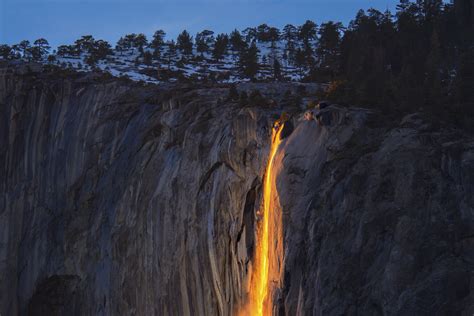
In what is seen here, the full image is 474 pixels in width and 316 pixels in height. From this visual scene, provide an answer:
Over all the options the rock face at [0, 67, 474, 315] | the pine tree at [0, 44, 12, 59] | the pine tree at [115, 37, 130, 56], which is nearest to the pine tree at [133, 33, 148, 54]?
the pine tree at [115, 37, 130, 56]

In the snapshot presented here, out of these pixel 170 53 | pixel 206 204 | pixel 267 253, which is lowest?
pixel 267 253

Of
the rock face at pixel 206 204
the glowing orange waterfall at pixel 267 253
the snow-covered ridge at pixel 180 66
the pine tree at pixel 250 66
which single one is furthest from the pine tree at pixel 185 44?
the glowing orange waterfall at pixel 267 253

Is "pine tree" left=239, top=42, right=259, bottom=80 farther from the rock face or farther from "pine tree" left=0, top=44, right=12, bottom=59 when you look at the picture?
"pine tree" left=0, top=44, right=12, bottom=59

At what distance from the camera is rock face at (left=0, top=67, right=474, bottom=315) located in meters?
18.3

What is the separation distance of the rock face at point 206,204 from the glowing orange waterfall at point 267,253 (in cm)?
80

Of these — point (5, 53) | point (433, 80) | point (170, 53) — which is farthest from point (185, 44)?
point (433, 80)

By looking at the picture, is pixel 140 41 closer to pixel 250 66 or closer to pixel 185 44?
pixel 185 44

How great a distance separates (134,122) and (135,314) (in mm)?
13433

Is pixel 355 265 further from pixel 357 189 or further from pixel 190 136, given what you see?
pixel 190 136

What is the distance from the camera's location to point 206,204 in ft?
109

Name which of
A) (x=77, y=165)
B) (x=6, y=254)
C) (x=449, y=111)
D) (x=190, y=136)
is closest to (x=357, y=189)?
(x=449, y=111)

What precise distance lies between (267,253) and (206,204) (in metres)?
9.54

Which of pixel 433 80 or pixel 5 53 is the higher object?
pixel 5 53

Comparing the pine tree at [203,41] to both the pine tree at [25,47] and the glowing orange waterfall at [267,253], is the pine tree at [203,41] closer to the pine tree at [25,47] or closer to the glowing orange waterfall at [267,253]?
the pine tree at [25,47]
